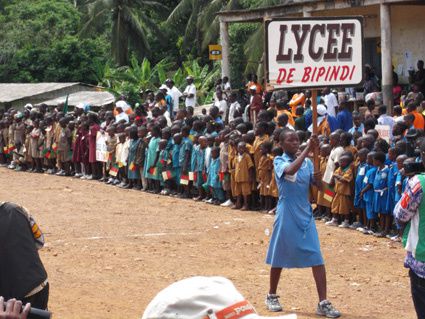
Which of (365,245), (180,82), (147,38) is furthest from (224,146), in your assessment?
(147,38)

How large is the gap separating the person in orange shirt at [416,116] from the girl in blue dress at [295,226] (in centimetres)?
706

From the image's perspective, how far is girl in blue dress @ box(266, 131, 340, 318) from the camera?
8547 mm

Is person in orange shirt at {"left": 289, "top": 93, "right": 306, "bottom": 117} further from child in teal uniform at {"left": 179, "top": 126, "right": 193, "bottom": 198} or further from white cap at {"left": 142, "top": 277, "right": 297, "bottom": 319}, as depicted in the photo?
white cap at {"left": 142, "top": 277, "right": 297, "bottom": 319}

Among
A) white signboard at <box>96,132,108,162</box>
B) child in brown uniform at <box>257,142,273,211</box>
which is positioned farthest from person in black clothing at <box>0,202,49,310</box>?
white signboard at <box>96,132,108,162</box>

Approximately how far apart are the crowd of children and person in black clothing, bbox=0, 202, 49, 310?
13.3 ft

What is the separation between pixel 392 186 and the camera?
13.0 m

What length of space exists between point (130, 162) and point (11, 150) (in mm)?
7116

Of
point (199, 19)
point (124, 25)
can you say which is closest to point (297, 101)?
point (199, 19)

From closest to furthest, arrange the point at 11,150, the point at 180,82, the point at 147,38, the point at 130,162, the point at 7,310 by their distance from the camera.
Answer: the point at 7,310, the point at 130,162, the point at 11,150, the point at 180,82, the point at 147,38

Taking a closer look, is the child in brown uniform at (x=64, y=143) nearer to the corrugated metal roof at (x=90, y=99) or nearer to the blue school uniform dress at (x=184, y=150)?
the blue school uniform dress at (x=184, y=150)

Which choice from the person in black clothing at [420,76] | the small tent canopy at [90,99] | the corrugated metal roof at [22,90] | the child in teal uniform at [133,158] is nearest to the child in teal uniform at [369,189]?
the child in teal uniform at [133,158]

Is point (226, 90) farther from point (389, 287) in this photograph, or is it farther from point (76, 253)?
point (389, 287)

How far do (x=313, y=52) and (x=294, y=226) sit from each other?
157 centimetres

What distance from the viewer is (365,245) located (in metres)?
12.6
